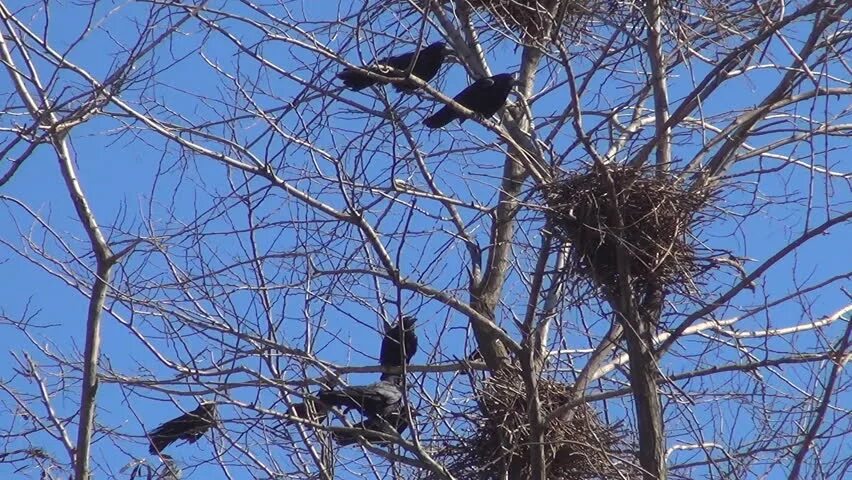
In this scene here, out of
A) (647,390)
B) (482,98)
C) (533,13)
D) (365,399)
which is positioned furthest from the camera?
(533,13)

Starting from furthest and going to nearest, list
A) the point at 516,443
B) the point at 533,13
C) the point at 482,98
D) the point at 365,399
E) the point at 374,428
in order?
the point at 533,13 < the point at 482,98 < the point at 374,428 < the point at 365,399 < the point at 516,443

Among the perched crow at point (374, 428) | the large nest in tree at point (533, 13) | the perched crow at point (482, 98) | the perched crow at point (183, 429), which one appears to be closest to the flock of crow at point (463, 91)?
the perched crow at point (482, 98)

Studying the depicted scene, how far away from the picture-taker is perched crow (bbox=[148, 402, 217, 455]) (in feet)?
18.7

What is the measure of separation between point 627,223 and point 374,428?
59.6 inches

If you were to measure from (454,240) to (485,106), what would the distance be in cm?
70

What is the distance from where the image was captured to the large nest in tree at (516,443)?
17.8ft

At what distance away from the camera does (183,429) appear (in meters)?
5.91

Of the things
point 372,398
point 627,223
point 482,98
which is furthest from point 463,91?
point 372,398

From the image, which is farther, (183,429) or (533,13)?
(533,13)

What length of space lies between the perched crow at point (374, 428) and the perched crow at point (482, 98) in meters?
1.26

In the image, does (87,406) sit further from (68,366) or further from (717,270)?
(717,270)

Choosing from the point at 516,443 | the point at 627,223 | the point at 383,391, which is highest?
the point at 627,223

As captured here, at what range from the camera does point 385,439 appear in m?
5.18

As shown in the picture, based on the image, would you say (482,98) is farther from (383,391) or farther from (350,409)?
(350,409)
